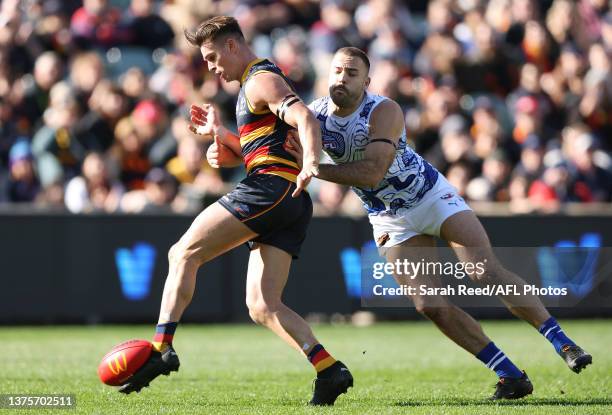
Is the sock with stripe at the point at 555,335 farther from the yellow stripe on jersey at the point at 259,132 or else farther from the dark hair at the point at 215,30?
the dark hair at the point at 215,30

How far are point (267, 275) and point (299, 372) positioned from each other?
243cm

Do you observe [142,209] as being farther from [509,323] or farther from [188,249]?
[188,249]

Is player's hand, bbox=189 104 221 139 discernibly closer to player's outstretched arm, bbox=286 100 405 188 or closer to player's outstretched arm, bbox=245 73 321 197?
player's outstretched arm, bbox=245 73 321 197

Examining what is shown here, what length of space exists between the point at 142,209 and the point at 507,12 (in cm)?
Answer: 649

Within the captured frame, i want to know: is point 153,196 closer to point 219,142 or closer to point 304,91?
point 304,91

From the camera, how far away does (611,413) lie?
22.1ft

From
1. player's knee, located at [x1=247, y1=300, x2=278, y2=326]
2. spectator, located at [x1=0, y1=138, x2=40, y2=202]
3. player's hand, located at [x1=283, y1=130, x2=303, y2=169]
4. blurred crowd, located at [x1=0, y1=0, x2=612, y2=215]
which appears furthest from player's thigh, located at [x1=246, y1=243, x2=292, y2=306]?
spectator, located at [x1=0, y1=138, x2=40, y2=202]

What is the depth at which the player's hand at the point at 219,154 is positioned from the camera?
776 centimetres

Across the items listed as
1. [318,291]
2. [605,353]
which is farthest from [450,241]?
[318,291]

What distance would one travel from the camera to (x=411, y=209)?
789cm

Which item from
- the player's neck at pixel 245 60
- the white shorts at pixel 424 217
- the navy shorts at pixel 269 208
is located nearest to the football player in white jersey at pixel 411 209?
the white shorts at pixel 424 217

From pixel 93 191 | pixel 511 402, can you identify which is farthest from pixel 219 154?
pixel 93 191

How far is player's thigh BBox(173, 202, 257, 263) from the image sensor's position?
7266 mm

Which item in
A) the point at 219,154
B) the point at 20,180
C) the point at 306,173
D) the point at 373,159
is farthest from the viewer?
the point at 20,180
